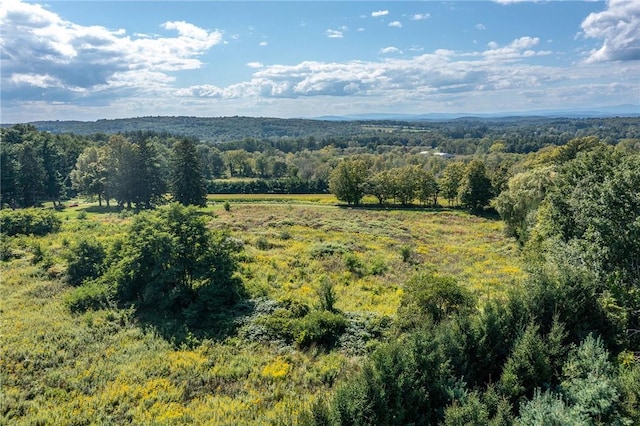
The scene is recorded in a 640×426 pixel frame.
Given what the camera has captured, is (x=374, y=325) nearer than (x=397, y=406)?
No

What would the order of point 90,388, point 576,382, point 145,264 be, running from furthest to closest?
point 145,264, point 90,388, point 576,382

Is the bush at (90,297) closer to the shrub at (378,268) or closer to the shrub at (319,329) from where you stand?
the shrub at (319,329)

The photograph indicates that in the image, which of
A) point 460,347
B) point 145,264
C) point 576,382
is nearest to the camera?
point 576,382

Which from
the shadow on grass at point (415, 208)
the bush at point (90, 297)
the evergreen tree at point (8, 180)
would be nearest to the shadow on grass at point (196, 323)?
the bush at point (90, 297)

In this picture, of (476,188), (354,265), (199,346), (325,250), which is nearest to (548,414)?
(199,346)

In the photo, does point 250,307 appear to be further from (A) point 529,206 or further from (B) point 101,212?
(B) point 101,212

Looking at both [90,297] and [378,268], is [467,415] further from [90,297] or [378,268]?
[90,297]

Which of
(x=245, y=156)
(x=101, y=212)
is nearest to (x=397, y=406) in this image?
(x=101, y=212)
